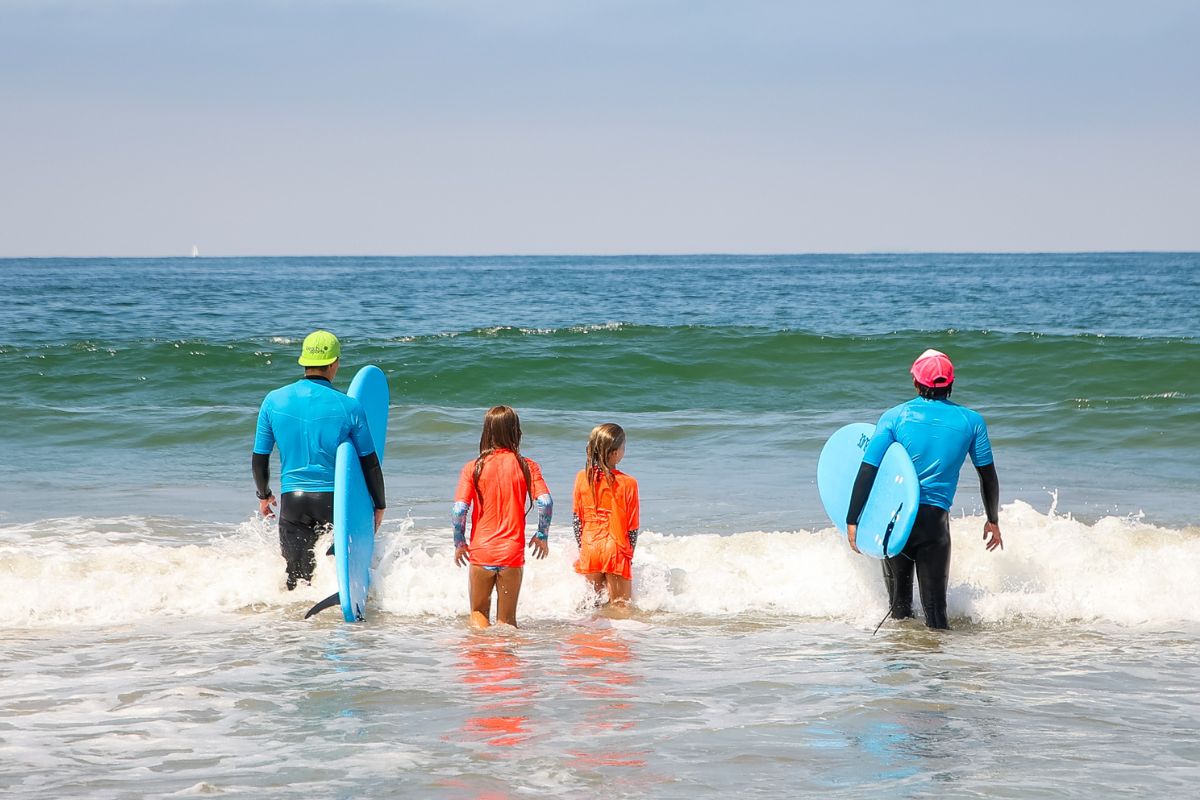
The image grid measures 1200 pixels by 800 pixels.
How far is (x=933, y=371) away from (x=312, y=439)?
3334 mm

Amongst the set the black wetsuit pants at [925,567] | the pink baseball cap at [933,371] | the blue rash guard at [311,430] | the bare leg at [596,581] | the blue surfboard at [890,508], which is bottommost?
the bare leg at [596,581]

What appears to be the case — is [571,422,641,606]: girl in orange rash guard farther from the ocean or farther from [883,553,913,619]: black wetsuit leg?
[883,553,913,619]: black wetsuit leg

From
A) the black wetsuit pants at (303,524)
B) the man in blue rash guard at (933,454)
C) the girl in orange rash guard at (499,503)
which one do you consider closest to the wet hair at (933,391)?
the man in blue rash guard at (933,454)

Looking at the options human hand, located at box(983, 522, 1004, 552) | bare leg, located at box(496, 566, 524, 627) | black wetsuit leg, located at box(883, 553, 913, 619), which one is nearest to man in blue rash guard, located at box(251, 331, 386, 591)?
bare leg, located at box(496, 566, 524, 627)

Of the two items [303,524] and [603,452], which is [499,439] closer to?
[603,452]

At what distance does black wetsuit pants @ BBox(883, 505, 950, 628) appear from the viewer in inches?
240

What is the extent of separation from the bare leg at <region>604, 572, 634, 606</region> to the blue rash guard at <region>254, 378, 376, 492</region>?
162cm

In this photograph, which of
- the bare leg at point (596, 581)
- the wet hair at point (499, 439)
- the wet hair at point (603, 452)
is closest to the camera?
the wet hair at point (499, 439)

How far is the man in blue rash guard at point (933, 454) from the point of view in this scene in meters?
6.05

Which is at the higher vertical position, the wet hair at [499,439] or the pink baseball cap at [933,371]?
the pink baseball cap at [933,371]

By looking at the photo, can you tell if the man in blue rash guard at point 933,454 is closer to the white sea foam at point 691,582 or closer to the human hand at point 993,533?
the human hand at point 993,533

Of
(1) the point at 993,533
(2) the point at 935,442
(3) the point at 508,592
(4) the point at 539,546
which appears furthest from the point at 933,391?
(3) the point at 508,592

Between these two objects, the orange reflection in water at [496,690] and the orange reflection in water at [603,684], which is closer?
the orange reflection in water at [603,684]

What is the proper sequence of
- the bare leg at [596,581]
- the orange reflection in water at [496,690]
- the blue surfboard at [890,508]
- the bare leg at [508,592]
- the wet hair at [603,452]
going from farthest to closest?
the bare leg at [596,581]
the wet hair at [603,452]
the bare leg at [508,592]
the blue surfboard at [890,508]
the orange reflection in water at [496,690]
